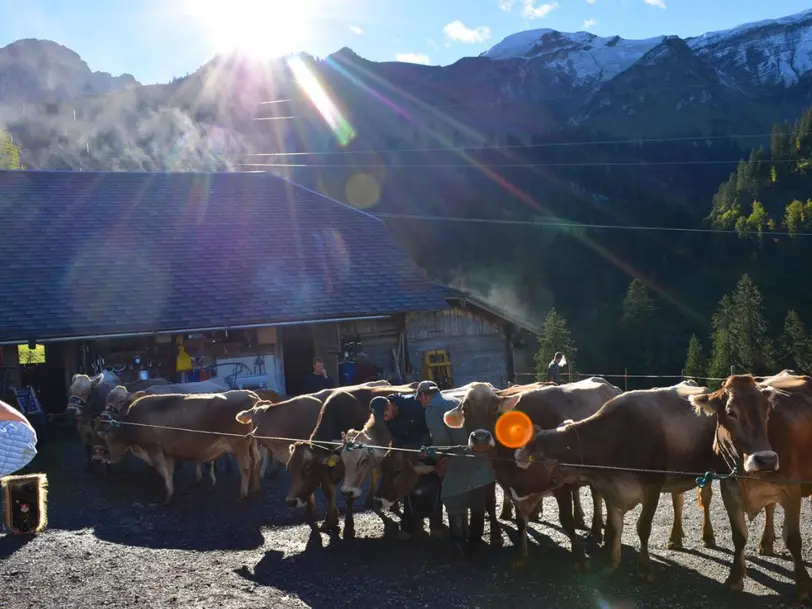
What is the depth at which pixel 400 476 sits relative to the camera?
8992 millimetres

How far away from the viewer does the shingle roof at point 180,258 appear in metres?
18.0

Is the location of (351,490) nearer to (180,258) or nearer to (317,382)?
(317,382)

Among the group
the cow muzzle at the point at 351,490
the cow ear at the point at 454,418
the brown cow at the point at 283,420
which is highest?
the cow ear at the point at 454,418

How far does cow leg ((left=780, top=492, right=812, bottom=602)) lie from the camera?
689cm

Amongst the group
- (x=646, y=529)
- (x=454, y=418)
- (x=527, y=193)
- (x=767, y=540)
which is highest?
(x=527, y=193)

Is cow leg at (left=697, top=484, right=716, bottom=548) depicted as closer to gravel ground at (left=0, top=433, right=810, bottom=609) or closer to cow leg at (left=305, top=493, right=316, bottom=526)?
gravel ground at (left=0, top=433, right=810, bottom=609)

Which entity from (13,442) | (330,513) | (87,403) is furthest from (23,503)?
(87,403)

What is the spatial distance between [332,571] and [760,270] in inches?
4510

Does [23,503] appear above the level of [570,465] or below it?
below

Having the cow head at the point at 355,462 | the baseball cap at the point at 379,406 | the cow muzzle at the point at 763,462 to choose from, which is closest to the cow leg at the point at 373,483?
the cow head at the point at 355,462

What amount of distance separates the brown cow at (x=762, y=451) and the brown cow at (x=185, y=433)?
22.7ft

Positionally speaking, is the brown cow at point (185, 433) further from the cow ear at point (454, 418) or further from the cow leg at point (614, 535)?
the cow leg at point (614, 535)

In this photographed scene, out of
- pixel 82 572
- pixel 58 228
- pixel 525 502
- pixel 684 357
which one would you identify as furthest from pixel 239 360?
pixel 684 357

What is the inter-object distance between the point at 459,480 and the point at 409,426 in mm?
917
